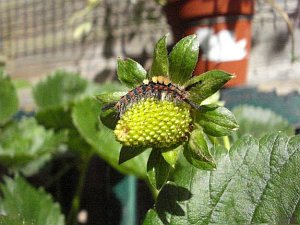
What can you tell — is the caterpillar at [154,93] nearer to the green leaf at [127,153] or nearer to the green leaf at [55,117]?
the green leaf at [127,153]

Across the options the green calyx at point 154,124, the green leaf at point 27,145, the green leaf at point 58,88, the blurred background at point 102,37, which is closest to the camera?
the green calyx at point 154,124

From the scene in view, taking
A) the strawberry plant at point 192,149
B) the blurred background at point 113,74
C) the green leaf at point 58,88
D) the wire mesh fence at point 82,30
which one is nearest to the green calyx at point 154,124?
the strawberry plant at point 192,149

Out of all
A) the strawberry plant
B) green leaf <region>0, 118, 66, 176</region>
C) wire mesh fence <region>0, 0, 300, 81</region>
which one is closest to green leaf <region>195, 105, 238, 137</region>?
the strawberry plant

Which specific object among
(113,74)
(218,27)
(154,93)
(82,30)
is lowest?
(113,74)

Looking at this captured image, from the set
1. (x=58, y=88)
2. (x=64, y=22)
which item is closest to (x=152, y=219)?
(x=58, y=88)

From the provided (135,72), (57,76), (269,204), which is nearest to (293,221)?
(269,204)

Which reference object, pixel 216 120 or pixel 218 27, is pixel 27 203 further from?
pixel 218 27
